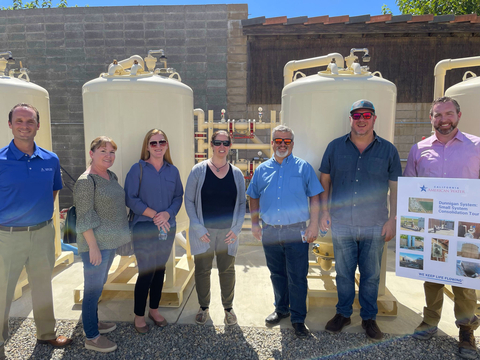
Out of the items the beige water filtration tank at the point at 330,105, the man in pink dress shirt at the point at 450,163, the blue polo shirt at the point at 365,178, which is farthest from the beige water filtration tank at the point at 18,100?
the man in pink dress shirt at the point at 450,163

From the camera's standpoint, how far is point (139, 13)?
284 inches

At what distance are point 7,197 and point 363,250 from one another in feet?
9.45

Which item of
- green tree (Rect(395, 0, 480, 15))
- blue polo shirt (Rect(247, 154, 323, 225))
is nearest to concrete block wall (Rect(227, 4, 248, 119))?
blue polo shirt (Rect(247, 154, 323, 225))

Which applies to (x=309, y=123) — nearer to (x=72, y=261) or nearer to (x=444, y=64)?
(x=444, y=64)

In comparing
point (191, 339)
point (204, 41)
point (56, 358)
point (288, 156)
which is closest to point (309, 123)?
point (288, 156)

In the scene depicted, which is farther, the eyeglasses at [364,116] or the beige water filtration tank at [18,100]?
the beige water filtration tank at [18,100]

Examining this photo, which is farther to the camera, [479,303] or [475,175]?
[479,303]

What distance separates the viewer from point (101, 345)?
2490 millimetres

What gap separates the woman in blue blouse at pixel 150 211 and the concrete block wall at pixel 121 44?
16.2ft

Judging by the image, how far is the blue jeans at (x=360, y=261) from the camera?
2627 mm

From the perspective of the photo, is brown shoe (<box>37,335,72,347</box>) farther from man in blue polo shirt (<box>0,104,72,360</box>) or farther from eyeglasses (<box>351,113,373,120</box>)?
eyeglasses (<box>351,113,373,120</box>)

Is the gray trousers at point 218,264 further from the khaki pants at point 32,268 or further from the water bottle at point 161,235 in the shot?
the khaki pants at point 32,268

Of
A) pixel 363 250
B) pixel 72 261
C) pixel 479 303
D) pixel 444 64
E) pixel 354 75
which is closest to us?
pixel 363 250

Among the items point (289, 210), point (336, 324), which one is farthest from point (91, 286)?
point (336, 324)
